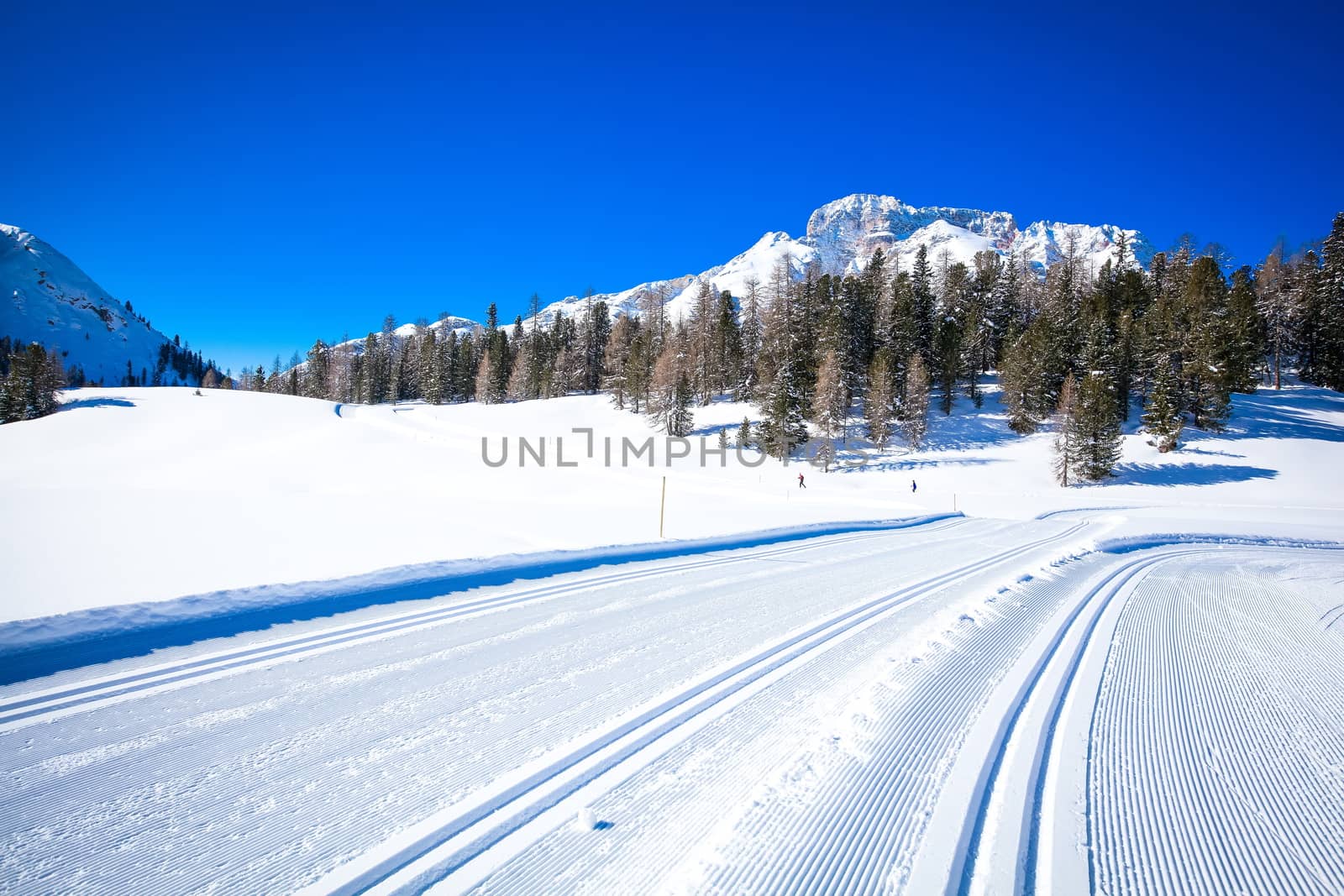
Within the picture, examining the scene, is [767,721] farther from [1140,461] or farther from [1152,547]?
[1140,461]

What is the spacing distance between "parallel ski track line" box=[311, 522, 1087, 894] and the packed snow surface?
1 centimetres

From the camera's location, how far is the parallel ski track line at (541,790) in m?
2.02

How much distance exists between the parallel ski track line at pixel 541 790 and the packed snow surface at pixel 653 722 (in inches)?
0.6

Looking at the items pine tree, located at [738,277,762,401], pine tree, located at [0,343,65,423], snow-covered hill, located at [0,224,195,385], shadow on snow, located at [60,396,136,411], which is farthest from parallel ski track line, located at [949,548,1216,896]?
snow-covered hill, located at [0,224,195,385]

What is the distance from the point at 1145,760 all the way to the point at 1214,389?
161 feet

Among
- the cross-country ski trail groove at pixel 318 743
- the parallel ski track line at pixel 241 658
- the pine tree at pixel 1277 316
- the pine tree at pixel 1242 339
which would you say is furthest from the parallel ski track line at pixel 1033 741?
the pine tree at pixel 1277 316

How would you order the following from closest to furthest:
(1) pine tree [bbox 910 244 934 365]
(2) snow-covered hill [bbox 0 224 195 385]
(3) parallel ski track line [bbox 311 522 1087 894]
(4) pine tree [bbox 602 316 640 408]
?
(3) parallel ski track line [bbox 311 522 1087 894] < (1) pine tree [bbox 910 244 934 365] < (4) pine tree [bbox 602 316 640 408] < (2) snow-covered hill [bbox 0 224 195 385]

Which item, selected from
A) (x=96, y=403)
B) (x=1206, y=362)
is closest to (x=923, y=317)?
(x=1206, y=362)

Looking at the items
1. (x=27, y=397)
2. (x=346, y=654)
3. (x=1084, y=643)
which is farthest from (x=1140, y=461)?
(x=27, y=397)

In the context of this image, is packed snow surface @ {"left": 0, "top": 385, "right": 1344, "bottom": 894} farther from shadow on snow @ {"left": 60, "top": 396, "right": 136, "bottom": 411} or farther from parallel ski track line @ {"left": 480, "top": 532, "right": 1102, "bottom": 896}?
shadow on snow @ {"left": 60, "top": 396, "right": 136, "bottom": 411}

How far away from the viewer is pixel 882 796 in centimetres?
264

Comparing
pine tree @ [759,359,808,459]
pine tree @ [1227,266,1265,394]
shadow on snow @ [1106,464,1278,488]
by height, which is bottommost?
shadow on snow @ [1106,464,1278,488]

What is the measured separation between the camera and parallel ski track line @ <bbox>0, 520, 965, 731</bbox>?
3.14m

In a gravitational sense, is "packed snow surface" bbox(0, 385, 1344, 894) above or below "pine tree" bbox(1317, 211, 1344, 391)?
below
